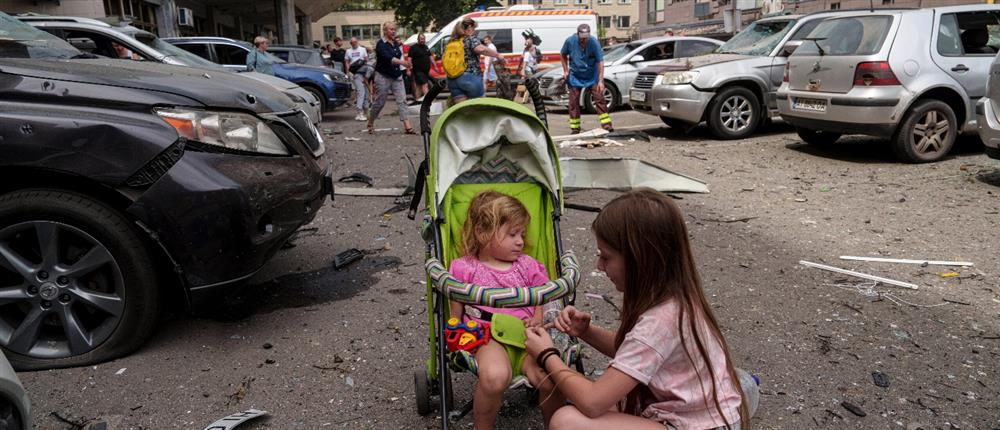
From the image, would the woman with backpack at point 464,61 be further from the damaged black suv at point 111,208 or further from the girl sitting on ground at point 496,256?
the girl sitting on ground at point 496,256

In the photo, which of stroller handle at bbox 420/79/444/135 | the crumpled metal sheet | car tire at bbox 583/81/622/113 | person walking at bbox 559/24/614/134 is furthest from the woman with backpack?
stroller handle at bbox 420/79/444/135

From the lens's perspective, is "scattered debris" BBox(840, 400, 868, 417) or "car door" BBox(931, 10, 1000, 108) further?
"car door" BBox(931, 10, 1000, 108)

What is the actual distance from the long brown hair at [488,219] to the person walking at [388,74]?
9.62m

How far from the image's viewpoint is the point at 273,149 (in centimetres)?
384

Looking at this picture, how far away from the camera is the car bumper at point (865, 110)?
27.1ft

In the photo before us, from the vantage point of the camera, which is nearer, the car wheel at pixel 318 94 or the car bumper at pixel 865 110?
the car bumper at pixel 865 110

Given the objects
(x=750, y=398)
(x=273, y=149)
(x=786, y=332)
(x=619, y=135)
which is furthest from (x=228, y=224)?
(x=619, y=135)

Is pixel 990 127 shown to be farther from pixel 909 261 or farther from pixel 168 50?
pixel 168 50

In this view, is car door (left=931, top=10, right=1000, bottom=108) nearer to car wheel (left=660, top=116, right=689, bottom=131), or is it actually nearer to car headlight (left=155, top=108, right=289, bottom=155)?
car wheel (left=660, top=116, right=689, bottom=131)

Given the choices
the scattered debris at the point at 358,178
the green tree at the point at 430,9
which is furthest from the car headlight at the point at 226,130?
the green tree at the point at 430,9

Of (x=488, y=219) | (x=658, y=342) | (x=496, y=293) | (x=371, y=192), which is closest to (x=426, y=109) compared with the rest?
(x=488, y=219)

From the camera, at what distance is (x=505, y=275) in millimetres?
2975

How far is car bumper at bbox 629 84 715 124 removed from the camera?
Result: 10.7 meters

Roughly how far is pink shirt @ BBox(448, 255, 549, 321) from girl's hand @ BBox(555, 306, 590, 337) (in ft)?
1.27
